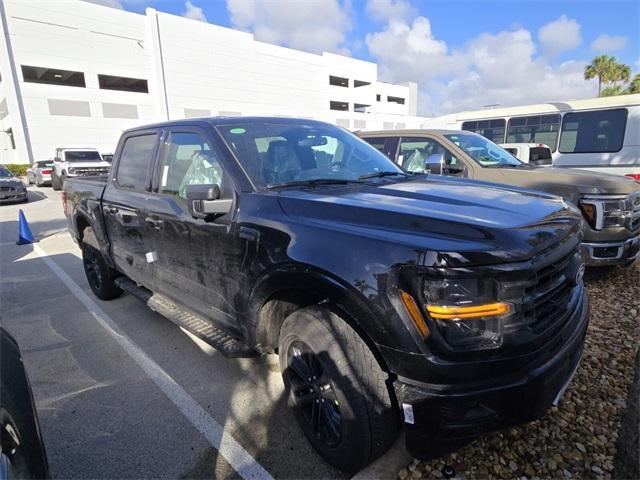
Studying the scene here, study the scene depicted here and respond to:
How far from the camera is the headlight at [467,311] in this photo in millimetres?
1651

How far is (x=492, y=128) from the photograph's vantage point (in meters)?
12.7

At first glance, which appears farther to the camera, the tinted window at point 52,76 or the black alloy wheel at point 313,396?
the tinted window at point 52,76

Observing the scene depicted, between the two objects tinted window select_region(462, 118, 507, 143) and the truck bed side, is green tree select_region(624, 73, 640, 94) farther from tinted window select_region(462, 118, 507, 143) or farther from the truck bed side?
the truck bed side

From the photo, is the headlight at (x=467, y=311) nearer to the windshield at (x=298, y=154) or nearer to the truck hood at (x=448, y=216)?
the truck hood at (x=448, y=216)

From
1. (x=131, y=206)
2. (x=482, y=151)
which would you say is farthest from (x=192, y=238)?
(x=482, y=151)

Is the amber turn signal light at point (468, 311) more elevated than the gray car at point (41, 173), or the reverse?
the amber turn signal light at point (468, 311)

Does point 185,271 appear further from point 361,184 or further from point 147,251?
point 361,184

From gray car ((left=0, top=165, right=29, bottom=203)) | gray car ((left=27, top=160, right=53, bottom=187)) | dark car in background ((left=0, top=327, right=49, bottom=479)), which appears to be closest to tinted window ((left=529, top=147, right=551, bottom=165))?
dark car in background ((left=0, top=327, right=49, bottom=479))

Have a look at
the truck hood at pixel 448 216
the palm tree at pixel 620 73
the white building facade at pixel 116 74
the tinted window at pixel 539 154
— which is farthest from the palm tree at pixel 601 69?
the truck hood at pixel 448 216

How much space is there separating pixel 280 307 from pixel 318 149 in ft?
4.47

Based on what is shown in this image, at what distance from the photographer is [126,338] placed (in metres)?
3.85

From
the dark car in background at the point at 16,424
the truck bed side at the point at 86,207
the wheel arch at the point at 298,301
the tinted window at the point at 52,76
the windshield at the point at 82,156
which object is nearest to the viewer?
the dark car in background at the point at 16,424

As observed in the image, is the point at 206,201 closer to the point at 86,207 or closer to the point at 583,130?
the point at 86,207

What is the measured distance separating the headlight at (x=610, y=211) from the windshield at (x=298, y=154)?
8.36ft
